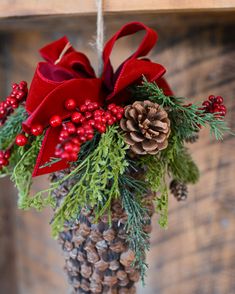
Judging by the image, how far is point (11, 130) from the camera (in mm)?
485

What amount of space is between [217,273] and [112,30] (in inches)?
20.0

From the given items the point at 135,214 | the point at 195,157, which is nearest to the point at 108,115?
the point at 135,214

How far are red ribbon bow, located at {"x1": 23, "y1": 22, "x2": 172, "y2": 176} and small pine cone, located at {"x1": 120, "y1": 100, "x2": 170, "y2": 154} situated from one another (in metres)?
0.04

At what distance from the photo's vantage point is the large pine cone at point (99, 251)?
1.41ft

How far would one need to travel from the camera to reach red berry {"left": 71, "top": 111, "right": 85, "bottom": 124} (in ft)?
1.19

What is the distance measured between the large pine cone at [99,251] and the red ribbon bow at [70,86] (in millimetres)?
85

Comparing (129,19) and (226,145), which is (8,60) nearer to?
(129,19)

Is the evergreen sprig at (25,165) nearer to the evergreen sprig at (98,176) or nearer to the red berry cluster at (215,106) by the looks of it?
the evergreen sprig at (98,176)

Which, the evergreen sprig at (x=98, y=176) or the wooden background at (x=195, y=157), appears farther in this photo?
the wooden background at (x=195, y=157)

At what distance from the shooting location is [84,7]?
47 cm

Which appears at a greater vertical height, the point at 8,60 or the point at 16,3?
the point at 16,3

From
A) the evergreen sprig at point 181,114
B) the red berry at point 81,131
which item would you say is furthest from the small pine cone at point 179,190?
the red berry at point 81,131

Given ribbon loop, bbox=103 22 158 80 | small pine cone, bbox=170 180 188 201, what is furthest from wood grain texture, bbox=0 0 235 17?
small pine cone, bbox=170 180 188 201

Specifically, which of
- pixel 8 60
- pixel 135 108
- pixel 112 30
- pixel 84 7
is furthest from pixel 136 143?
pixel 8 60
